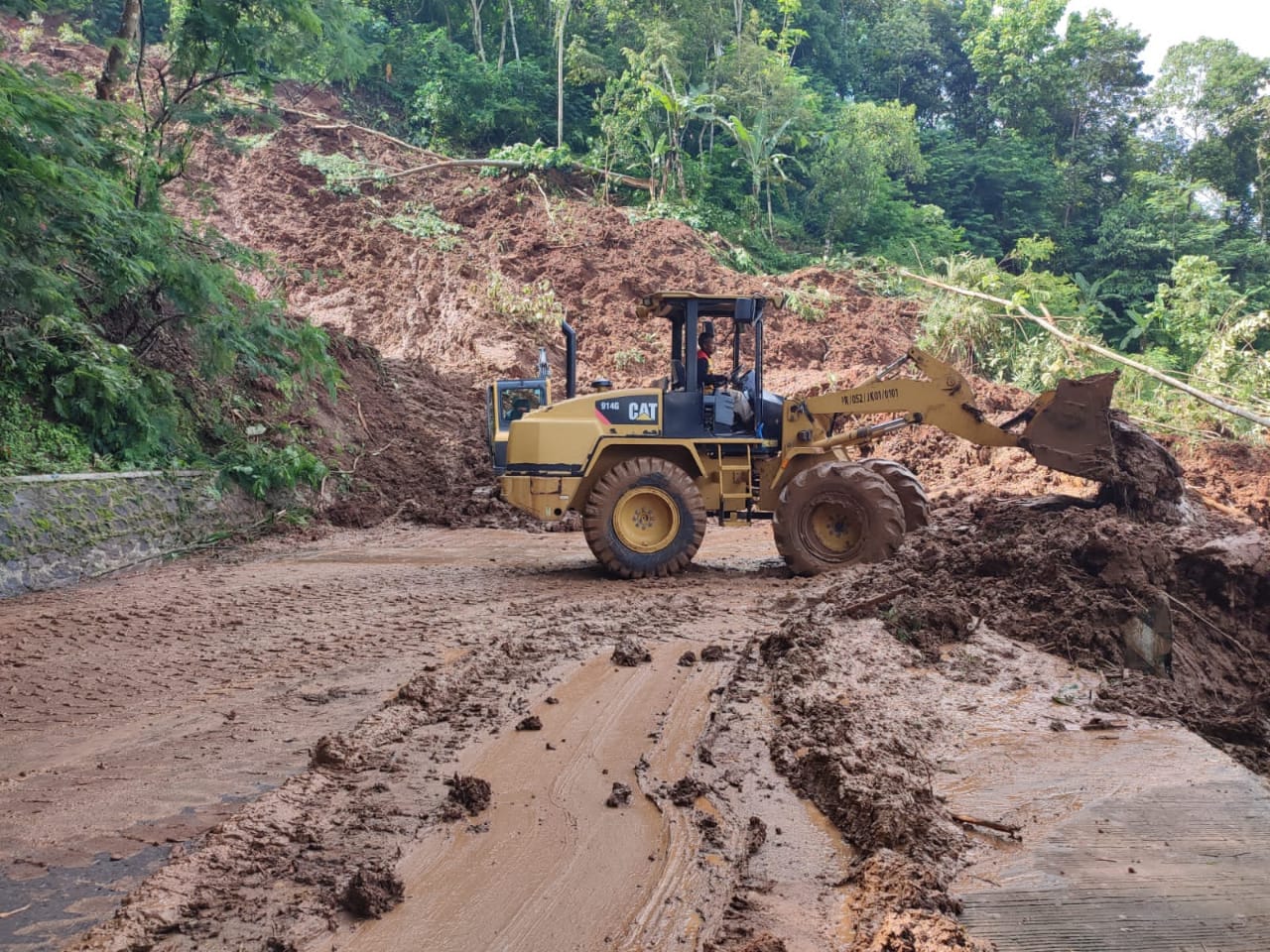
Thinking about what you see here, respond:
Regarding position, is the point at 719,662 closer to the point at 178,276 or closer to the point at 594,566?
the point at 594,566

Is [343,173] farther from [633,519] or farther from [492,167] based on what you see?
[633,519]

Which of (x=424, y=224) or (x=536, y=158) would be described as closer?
(x=424, y=224)

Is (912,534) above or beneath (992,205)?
beneath

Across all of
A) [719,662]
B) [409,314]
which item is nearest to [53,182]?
[719,662]

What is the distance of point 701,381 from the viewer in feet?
32.0

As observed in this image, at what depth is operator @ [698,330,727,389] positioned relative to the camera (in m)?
9.65

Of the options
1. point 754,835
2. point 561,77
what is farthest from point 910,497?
point 561,77

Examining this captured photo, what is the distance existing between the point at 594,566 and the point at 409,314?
1306cm

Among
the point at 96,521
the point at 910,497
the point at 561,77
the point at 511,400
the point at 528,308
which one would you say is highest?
the point at 561,77

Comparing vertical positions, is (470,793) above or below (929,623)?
below

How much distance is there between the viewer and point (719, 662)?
20.6 ft

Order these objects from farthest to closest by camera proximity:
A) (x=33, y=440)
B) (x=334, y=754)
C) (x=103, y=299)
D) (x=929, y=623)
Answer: (x=103, y=299) → (x=33, y=440) → (x=929, y=623) → (x=334, y=754)

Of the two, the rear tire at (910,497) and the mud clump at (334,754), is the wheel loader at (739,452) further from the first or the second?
the mud clump at (334,754)

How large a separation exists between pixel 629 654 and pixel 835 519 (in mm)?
3758
